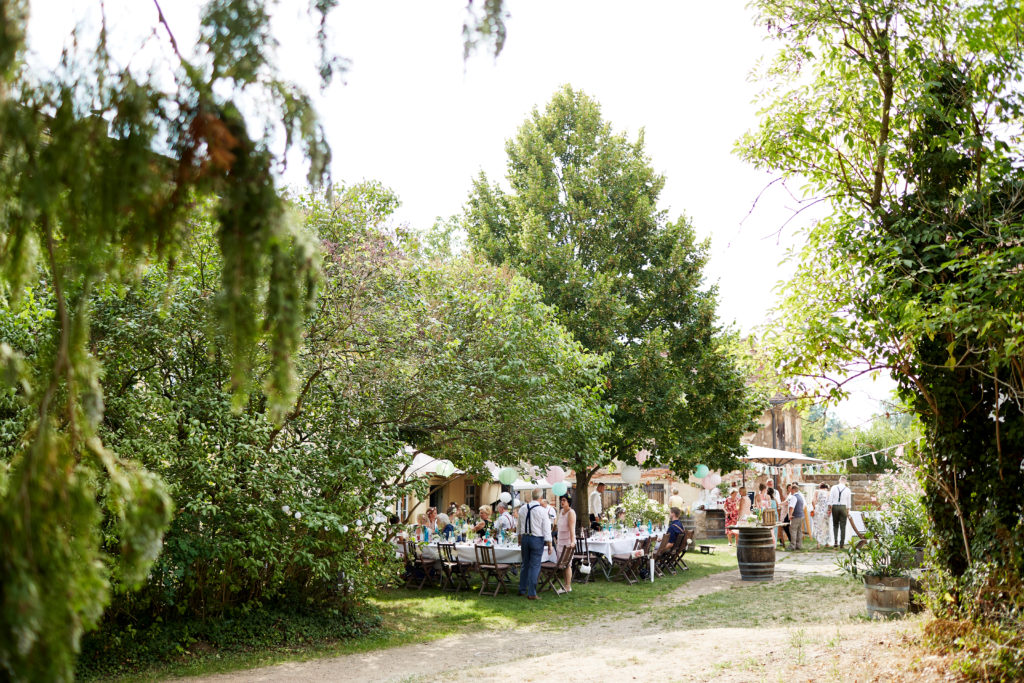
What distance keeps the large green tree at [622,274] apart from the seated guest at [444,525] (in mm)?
3482

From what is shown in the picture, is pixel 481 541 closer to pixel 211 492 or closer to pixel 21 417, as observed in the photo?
pixel 211 492

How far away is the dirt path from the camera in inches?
269

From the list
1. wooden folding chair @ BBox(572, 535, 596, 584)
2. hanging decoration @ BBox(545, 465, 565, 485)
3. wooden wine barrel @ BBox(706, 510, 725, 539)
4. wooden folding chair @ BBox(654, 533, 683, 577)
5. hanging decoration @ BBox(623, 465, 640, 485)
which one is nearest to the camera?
wooden folding chair @ BBox(572, 535, 596, 584)

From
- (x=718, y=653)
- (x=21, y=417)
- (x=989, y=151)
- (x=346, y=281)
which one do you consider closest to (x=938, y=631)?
(x=718, y=653)

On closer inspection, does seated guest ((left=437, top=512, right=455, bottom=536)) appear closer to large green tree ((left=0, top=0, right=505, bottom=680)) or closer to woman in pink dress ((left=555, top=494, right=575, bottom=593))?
woman in pink dress ((left=555, top=494, right=575, bottom=593))

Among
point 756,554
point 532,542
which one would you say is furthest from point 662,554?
point 532,542

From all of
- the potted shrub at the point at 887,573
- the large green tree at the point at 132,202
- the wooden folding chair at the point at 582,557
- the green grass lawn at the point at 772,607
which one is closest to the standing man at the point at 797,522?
the green grass lawn at the point at 772,607

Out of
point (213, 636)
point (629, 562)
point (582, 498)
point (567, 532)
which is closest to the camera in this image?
point (213, 636)

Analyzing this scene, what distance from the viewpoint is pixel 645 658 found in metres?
8.15

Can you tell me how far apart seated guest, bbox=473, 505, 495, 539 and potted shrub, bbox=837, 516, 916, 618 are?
279 inches

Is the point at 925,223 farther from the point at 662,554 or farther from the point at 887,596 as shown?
the point at 662,554

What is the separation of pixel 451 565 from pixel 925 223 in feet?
31.5

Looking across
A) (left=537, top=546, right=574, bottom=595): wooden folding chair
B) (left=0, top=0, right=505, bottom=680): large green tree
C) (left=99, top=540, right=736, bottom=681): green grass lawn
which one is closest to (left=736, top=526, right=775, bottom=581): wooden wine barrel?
(left=99, top=540, right=736, bottom=681): green grass lawn

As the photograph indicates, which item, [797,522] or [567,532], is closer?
[567,532]
